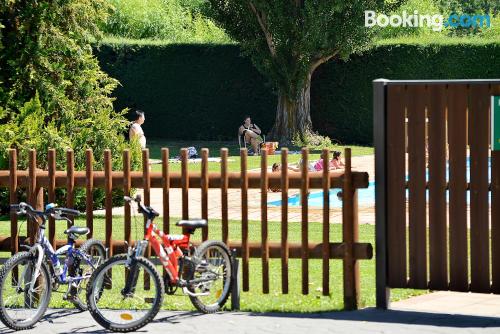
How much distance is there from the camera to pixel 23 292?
28.7 ft

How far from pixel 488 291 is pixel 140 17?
38846mm

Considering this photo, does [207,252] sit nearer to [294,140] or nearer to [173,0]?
[294,140]

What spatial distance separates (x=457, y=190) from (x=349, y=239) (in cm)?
93

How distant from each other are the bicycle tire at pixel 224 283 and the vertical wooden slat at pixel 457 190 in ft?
5.81

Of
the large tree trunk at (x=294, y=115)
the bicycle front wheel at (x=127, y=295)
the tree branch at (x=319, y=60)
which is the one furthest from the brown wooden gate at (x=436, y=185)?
the large tree trunk at (x=294, y=115)

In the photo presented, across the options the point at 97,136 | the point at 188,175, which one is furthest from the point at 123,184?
the point at 97,136

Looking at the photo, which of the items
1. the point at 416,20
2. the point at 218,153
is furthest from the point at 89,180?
the point at 416,20

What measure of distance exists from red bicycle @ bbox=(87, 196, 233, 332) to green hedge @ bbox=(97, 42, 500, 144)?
2375 centimetres

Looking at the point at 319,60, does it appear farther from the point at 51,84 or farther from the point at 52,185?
the point at 52,185

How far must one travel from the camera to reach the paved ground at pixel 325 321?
8.12m

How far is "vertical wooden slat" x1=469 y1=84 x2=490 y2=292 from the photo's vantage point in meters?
8.78

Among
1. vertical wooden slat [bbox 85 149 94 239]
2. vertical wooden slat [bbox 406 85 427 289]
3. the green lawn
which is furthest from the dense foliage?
vertical wooden slat [bbox 406 85 427 289]

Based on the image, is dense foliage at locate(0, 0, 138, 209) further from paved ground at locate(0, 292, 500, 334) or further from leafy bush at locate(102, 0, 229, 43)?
leafy bush at locate(102, 0, 229, 43)

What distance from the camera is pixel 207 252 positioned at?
8758 millimetres
